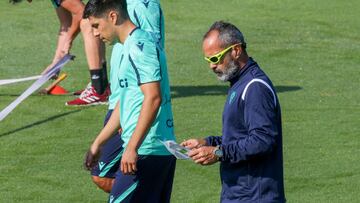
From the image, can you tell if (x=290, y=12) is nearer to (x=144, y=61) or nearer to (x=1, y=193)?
(x=1, y=193)

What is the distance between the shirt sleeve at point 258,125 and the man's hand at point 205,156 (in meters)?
0.11

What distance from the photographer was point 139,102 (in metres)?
7.64

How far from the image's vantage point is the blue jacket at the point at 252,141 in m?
6.38

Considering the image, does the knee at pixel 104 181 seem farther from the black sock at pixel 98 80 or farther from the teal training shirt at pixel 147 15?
the black sock at pixel 98 80

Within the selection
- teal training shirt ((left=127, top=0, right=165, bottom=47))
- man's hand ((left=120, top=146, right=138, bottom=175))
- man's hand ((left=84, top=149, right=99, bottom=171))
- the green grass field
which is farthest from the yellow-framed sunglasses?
teal training shirt ((left=127, top=0, right=165, bottom=47))

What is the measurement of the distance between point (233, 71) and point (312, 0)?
15854 mm

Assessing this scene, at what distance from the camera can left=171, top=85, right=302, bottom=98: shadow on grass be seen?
14.2 metres

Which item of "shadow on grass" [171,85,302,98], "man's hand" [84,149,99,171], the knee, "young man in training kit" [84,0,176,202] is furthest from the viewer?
"shadow on grass" [171,85,302,98]

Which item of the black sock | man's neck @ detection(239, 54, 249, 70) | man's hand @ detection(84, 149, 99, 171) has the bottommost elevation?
the black sock

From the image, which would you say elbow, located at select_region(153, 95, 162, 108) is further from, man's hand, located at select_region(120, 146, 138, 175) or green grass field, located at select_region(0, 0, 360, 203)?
green grass field, located at select_region(0, 0, 360, 203)

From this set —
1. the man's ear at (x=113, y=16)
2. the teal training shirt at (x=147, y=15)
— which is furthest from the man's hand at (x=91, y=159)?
the teal training shirt at (x=147, y=15)

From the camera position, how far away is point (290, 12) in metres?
21.1

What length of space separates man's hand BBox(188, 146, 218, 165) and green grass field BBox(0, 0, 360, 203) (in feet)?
11.2

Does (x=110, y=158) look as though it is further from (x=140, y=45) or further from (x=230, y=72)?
(x=230, y=72)
